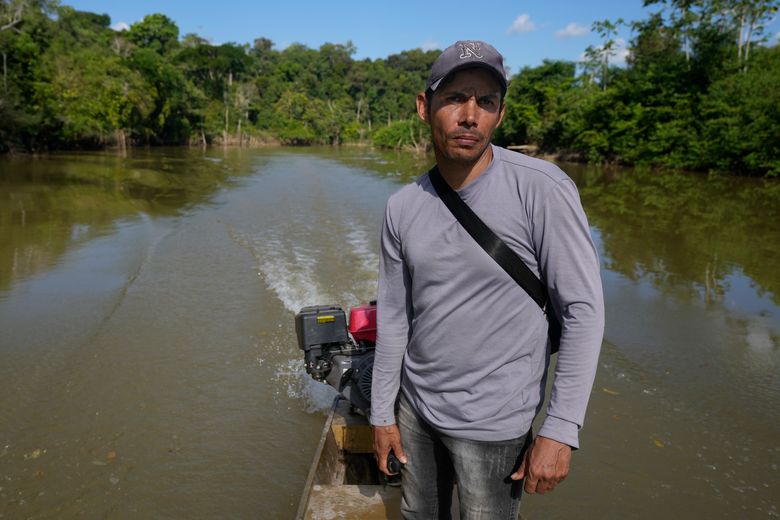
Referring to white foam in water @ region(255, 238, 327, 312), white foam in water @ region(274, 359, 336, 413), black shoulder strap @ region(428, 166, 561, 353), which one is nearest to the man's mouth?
black shoulder strap @ region(428, 166, 561, 353)

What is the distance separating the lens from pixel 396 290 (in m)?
1.74

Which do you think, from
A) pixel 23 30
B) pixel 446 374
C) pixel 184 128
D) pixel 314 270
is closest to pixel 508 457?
pixel 446 374

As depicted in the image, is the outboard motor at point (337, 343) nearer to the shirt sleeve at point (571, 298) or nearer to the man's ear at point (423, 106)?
the man's ear at point (423, 106)

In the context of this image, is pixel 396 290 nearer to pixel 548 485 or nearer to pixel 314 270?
pixel 548 485

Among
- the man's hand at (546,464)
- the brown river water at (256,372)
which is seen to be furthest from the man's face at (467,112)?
the brown river water at (256,372)

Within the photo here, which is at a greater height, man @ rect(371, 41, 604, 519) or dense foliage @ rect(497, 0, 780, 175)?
dense foliage @ rect(497, 0, 780, 175)

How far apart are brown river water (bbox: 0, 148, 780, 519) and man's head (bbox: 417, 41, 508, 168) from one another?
2.38 metres

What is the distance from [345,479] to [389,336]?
5.26ft

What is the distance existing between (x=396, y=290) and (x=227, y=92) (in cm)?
7828

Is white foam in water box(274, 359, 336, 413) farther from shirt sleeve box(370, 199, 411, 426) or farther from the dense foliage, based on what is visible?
the dense foliage

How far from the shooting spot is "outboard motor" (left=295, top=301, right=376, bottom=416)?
295 cm

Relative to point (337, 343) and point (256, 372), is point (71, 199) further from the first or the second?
point (337, 343)

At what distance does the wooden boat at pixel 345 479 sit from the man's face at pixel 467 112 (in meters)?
1.64

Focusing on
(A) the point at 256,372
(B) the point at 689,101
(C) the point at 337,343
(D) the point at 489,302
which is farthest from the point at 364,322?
(B) the point at 689,101
